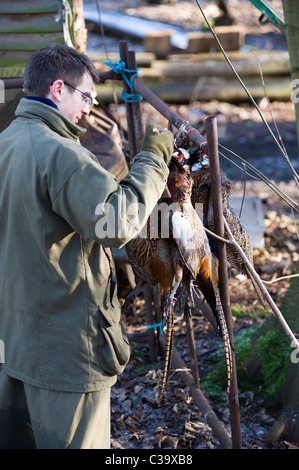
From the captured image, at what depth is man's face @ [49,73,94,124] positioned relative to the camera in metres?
2.29

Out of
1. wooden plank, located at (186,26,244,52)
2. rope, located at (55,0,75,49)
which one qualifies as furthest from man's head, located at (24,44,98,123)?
wooden plank, located at (186,26,244,52)

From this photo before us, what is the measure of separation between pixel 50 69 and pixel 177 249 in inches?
33.5

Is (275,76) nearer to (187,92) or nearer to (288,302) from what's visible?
(187,92)

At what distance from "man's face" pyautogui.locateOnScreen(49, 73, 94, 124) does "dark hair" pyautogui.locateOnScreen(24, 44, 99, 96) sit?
2 cm

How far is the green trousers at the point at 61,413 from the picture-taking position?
226 cm

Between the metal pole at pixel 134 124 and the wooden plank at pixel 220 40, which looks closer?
the metal pole at pixel 134 124

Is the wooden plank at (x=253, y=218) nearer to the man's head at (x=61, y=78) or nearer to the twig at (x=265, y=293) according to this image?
the twig at (x=265, y=293)

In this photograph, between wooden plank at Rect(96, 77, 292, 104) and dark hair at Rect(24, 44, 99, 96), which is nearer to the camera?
dark hair at Rect(24, 44, 99, 96)

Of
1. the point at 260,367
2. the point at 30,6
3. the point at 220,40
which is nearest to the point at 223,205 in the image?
the point at 260,367

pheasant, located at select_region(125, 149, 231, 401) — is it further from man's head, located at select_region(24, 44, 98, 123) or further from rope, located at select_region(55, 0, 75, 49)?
rope, located at select_region(55, 0, 75, 49)

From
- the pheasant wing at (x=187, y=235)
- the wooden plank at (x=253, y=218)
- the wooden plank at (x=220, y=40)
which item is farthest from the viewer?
the wooden plank at (x=220, y=40)

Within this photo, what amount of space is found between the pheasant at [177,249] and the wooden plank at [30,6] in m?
2.51

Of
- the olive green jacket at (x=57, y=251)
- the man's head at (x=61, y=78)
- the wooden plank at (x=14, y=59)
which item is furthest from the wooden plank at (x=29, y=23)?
the olive green jacket at (x=57, y=251)
